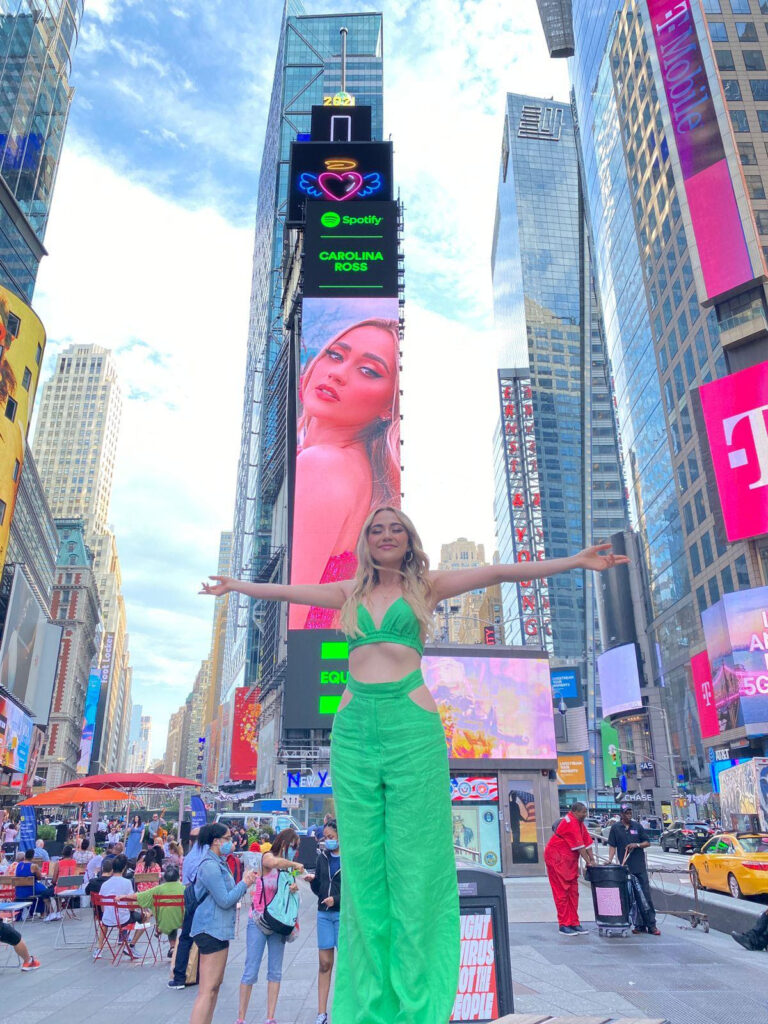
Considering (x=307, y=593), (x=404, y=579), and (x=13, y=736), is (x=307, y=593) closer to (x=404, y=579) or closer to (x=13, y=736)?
(x=404, y=579)

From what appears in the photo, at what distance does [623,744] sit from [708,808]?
87.0ft

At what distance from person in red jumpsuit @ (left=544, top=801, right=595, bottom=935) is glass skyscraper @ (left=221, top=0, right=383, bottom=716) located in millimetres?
56666

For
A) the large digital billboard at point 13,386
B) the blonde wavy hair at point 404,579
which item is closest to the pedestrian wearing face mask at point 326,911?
the blonde wavy hair at point 404,579

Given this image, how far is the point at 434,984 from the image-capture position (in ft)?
8.55

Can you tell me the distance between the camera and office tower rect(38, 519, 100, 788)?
265ft

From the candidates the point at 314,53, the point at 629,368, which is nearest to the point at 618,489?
the point at 629,368

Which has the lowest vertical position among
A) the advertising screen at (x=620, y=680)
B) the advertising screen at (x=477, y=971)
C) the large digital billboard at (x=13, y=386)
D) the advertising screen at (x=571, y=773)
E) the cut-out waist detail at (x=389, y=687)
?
the advertising screen at (x=477, y=971)

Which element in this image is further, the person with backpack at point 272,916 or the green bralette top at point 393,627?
the person with backpack at point 272,916

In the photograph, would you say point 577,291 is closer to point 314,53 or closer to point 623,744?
point 314,53

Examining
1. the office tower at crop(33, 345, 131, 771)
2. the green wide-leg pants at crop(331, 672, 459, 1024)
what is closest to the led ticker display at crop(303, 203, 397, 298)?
the green wide-leg pants at crop(331, 672, 459, 1024)

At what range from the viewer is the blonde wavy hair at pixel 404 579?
3.08m

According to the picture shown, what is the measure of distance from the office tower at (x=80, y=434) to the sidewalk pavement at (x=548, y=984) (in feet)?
420

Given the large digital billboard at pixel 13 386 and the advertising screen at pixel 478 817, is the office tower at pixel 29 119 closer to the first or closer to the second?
the large digital billboard at pixel 13 386

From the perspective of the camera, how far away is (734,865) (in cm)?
1591
